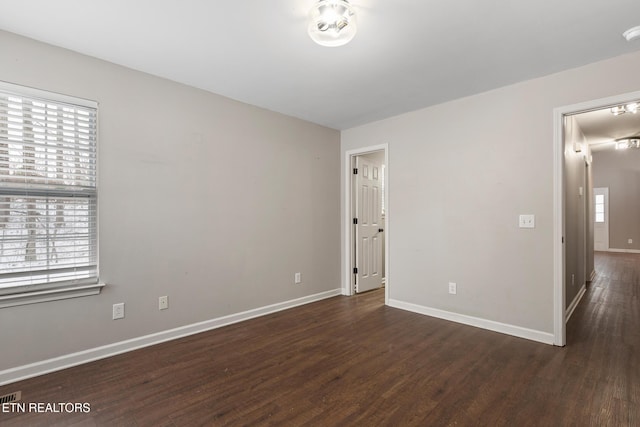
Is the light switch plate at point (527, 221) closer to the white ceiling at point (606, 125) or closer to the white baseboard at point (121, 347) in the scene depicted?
the white ceiling at point (606, 125)

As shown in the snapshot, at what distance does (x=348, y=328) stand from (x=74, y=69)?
10.9 feet

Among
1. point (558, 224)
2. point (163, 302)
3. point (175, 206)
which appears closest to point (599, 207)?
point (558, 224)

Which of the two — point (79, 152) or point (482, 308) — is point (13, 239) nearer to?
point (79, 152)

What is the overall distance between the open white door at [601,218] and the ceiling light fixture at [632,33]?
8.83m

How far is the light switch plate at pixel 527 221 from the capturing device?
2891 mm

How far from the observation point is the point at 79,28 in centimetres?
213

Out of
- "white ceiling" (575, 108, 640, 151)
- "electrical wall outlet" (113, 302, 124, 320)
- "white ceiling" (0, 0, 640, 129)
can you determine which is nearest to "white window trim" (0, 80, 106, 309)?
"electrical wall outlet" (113, 302, 124, 320)

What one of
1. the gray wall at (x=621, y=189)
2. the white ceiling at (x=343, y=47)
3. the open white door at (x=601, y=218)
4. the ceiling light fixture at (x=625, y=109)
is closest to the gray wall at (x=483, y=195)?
the white ceiling at (x=343, y=47)

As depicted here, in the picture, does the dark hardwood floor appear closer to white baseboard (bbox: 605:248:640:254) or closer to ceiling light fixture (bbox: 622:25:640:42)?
ceiling light fixture (bbox: 622:25:640:42)

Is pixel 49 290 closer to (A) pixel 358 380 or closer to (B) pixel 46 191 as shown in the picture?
(B) pixel 46 191

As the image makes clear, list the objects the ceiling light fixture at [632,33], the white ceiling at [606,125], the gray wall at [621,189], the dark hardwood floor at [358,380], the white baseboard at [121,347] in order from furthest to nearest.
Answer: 1. the gray wall at [621,189]
2. the white ceiling at [606,125]
3. the white baseboard at [121,347]
4. the ceiling light fixture at [632,33]
5. the dark hardwood floor at [358,380]

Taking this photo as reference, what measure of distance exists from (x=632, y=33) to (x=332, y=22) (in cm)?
206

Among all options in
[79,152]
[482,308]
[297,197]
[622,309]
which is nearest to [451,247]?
[482,308]

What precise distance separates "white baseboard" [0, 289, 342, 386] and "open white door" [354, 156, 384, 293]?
4.43 feet
